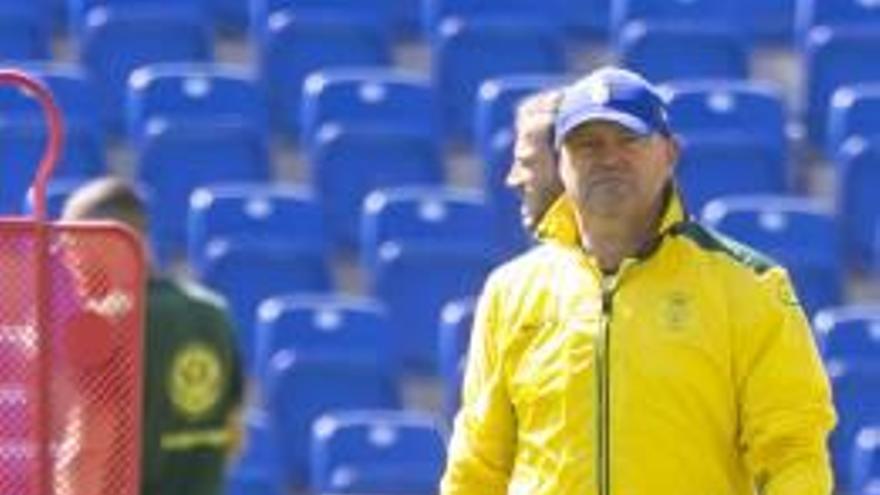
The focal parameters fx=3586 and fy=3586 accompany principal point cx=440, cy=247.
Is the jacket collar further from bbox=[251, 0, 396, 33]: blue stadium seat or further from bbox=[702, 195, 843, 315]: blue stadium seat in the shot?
bbox=[251, 0, 396, 33]: blue stadium seat

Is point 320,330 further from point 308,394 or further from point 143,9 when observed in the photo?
point 143,9

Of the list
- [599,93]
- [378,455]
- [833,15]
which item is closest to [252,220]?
[378,455]

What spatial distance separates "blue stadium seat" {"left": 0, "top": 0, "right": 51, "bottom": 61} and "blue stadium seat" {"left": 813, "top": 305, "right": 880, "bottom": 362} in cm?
294

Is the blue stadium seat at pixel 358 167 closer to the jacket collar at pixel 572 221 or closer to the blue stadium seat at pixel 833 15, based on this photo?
the blue stadium seat at pixel 833 15

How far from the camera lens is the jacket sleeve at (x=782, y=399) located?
5.75 m

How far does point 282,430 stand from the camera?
34.7 ft

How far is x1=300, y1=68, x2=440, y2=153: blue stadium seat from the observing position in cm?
1162

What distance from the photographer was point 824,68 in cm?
1208

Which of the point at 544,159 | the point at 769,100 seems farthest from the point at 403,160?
the point at 544,159

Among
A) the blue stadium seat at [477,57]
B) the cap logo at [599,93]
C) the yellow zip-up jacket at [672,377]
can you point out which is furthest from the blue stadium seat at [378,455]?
the cap logo at [599,93]

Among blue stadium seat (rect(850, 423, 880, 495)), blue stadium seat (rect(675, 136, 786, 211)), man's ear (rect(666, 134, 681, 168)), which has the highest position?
blue stadium seat (rect(675, 136, 786, 211))

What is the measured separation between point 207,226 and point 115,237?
4897 millimetres

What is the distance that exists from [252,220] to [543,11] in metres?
2.05

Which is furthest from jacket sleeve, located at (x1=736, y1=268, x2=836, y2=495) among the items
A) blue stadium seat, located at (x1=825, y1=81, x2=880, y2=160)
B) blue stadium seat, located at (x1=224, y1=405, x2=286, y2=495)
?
blue stadium seat, located at (x1=825, y1=81, x2=880, y2=160)
